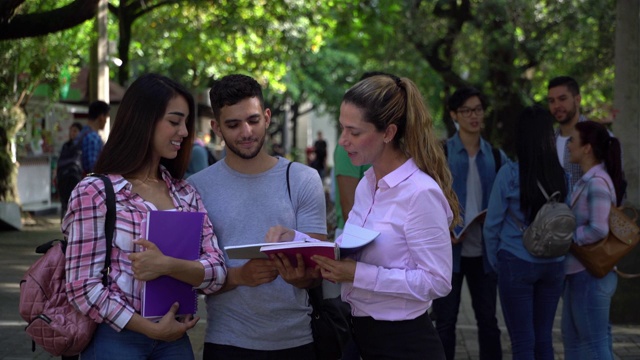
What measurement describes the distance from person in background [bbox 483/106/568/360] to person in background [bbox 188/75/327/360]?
85.3 inches

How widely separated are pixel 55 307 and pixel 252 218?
0.79m

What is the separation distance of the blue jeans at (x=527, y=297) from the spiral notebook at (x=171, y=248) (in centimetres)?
268

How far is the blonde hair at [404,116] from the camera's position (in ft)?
12.1

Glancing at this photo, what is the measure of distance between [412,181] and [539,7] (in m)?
16.6

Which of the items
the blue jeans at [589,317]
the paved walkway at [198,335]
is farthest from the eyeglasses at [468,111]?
the paved walkway at [198,335]

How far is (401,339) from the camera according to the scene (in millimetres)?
3660

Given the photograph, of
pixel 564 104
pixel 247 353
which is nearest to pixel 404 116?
pixel 247 353

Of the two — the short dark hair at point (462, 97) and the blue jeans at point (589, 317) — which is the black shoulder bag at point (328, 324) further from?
the short dark hair at point (462, 97)

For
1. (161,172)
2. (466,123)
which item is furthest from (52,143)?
(161,172)

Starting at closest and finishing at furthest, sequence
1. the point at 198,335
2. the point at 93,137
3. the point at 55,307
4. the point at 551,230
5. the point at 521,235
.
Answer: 1. the point at 55,307
2. the point at 551,230
3. the point at 521,235
4. the point at 198,335
5. the point at 93,137

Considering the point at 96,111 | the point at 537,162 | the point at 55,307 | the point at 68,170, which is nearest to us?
the point at 55,307

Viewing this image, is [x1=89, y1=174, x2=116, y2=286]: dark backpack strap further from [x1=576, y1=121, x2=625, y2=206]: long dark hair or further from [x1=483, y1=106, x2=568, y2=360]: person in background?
[x1=576, y1=121, x2=625, y2=206]: long dark hair

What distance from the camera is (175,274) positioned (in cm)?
363

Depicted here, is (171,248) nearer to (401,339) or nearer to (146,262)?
(146,262)
